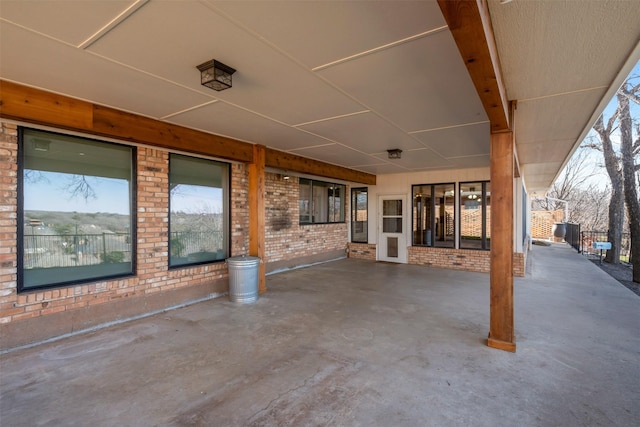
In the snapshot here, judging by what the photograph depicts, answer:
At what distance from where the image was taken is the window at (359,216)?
9.79 m

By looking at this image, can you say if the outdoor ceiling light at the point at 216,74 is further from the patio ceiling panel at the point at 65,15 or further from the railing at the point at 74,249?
the railing at the point at 74,249

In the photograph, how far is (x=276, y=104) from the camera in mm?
3402

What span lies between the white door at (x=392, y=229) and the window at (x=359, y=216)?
52 centimetres

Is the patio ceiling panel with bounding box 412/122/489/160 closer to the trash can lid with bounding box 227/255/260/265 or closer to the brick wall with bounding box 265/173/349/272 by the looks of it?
the trash can lid with bounding box 227/255/260/265

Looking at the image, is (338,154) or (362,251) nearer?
(338,154)

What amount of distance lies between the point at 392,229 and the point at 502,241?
590cm

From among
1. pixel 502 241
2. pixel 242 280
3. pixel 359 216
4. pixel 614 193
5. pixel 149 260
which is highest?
pixel 614 193

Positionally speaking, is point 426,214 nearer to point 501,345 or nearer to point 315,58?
point 501,345

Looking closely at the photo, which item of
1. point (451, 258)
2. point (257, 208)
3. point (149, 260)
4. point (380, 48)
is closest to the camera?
point (380, 48)

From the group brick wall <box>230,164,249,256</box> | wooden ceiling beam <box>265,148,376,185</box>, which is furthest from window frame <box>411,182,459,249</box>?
brick wall <box>230,164,249,256</box>

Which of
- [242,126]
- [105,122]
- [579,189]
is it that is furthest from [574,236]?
[105,122]

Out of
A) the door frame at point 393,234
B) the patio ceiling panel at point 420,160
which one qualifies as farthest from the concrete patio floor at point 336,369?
the door frame at point 393,234

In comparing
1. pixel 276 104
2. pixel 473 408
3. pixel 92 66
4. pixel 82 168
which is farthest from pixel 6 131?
pixel 473 408

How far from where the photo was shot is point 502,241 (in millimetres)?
3357
